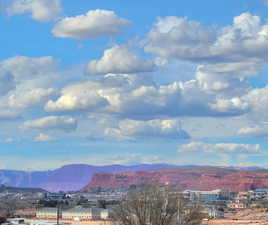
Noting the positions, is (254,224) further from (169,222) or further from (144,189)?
(169,222)

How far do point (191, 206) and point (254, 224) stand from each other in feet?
152

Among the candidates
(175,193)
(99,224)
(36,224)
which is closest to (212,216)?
(99,224)

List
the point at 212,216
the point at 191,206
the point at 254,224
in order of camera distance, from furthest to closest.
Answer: the point at 212,216
the point at 254,224
the point at 191,206

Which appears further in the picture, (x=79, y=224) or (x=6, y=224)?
(x=79, y=224)

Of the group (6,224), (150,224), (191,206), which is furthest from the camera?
(6,224)

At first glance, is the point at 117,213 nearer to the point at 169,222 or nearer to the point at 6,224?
the point at 169,222

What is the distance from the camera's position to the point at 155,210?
91938mm

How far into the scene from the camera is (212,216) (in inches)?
7613

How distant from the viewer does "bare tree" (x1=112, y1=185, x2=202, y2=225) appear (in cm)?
9112

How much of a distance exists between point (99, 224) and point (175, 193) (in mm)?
56412

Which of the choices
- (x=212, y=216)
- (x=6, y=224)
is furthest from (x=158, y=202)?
(x=212, y=216)

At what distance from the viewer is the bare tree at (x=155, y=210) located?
91125 millimetres

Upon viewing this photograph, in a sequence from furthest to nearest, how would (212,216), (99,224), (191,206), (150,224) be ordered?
(212,216), (99,224), (191,206), (150,224)

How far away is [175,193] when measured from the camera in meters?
104
